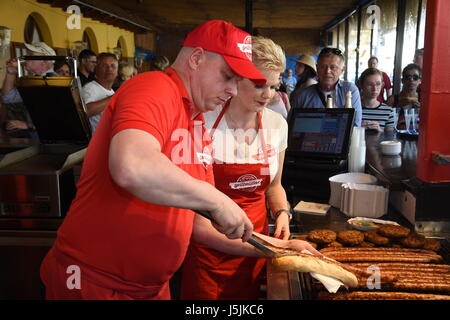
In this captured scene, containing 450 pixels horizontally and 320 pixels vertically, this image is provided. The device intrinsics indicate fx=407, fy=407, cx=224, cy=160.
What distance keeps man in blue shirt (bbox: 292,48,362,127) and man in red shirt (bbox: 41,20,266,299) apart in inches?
112

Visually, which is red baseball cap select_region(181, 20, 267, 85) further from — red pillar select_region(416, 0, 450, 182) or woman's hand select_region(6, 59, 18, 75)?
woman's hand select_region(6, 59, 18, 75)

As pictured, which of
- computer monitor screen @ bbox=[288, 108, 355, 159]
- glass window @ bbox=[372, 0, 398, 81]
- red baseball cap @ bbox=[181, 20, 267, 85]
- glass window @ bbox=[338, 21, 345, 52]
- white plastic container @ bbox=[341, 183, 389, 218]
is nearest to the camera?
red baseball cap @ bbox=[181, 20, 267, 85]

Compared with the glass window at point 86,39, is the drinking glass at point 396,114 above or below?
below

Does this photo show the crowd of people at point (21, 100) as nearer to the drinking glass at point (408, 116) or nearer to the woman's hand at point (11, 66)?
the woman's hand at point (11, 66)

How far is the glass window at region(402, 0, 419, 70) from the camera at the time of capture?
7.31 metres

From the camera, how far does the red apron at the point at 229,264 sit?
1.96 metres

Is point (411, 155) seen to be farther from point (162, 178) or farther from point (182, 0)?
point (182, 0)

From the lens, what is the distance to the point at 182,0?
35.1 ft

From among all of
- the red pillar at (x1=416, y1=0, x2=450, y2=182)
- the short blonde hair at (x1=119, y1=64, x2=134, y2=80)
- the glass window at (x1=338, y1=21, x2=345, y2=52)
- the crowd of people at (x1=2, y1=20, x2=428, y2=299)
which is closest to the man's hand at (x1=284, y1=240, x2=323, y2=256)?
the crowd of people at (x1=2, y1=20, x2=428, y2=299)

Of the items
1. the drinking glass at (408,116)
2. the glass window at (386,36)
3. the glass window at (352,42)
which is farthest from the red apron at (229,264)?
the glass window at (352,42)

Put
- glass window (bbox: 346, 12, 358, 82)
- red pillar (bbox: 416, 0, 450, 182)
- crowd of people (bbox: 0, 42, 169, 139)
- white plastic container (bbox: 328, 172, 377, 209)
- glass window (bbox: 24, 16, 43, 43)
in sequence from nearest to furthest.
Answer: red pillar (bbox: 416, 0, 450, 182)
white plastic container (bbox: 328, 172, 377, 209)
crowd of people (bbox: 0, 42, 169, 139)
glass window (bbox: 24, 16, 43, 43)
glass window (bbox: 346, 12, 358, 82)

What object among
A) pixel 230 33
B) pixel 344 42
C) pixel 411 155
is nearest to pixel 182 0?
pixel 344 42

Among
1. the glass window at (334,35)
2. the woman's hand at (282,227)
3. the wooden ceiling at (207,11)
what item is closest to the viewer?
the woman's hand at (282,227)

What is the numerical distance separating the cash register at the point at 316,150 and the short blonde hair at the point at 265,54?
0.72m
